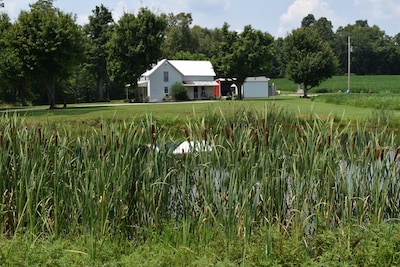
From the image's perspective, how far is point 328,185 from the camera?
4.82 metres

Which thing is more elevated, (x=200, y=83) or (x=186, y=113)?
(x=200, y=83)

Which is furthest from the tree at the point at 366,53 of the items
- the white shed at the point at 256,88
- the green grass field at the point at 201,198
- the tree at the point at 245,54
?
the green grass field at the point at 201,198

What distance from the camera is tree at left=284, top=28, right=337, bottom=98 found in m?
48.8

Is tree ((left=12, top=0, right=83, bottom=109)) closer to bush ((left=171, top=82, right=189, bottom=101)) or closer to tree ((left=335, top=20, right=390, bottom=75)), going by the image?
bush ((left=171, top=82, right=189, bottom=101))

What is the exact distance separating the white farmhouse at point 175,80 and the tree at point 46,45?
1726 cm

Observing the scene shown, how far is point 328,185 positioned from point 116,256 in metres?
2.17

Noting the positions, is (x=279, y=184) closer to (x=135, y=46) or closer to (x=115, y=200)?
(x=115, y=200)

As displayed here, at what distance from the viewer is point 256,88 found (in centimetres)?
5947

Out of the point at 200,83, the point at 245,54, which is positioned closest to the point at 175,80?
the point at 200,83

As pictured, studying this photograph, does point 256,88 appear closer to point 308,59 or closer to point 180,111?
point 308,59

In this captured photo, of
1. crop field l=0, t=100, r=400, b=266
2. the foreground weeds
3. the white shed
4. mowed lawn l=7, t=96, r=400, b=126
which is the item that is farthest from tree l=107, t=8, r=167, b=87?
the foreground weeds

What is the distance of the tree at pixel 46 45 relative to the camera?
107 feet

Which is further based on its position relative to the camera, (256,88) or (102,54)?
(256,88)

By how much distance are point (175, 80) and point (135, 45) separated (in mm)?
9756
